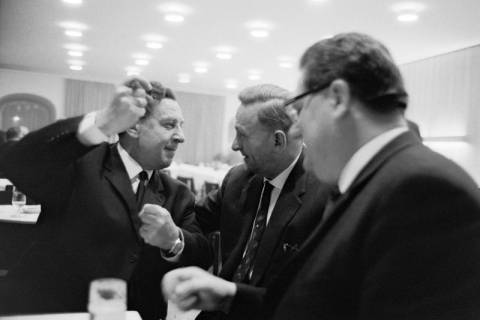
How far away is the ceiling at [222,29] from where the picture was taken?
5.09m

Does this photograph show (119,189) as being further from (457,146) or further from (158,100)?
(457,146)

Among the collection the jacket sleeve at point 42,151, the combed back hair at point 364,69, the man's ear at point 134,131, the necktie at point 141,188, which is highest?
the combed back hair at point 364,69

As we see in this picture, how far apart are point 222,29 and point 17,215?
13.5 ft

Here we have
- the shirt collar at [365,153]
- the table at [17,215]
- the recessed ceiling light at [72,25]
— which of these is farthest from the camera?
the recessed ceiling light at [72,25]

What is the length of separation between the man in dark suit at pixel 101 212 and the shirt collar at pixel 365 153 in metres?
0.60

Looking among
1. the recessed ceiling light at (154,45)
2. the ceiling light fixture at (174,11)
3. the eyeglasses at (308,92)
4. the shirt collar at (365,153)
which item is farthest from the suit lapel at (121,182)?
the recessed ceiling light at (154,45)

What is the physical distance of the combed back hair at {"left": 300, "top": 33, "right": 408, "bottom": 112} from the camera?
869 millimetres

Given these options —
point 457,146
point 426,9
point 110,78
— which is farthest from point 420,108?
point 110,78

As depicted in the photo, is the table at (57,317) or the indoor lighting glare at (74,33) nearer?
the table at (57,317)

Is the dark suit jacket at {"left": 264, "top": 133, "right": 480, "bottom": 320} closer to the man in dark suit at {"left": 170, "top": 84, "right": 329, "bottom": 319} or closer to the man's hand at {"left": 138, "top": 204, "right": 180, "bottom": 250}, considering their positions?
the man in dark suit at {"left": 170, "top": 84, "right": 329, "bottom": 319}

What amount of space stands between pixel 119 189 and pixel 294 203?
59 cm

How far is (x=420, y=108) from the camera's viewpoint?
7496mm

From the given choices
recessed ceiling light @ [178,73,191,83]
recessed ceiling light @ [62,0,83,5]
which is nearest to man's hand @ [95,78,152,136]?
recessed ceiling light @ [62,0,83,5]

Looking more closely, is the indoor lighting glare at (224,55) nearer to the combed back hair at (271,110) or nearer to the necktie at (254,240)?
the combed back hair at (271,110)
